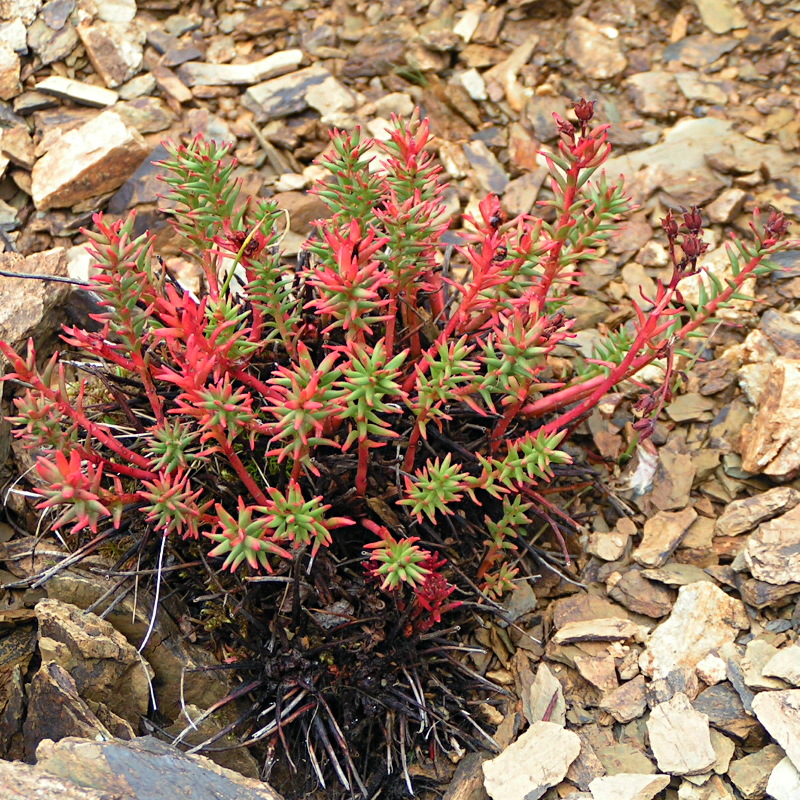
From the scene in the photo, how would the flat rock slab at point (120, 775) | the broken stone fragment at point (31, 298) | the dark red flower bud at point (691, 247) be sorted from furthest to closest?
the broken stone fragment at point (31, 298)
the dark red flower bud at point (691, 247)
the flat rock slab at point (120, 775)

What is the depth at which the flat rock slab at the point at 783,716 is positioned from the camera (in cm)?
236

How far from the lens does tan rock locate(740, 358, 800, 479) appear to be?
294 cm

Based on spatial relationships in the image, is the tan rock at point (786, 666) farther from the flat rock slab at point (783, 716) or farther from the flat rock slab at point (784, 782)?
the flat rock slab at point (784, 782)

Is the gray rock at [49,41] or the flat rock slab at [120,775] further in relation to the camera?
the gray rock at [49,41]

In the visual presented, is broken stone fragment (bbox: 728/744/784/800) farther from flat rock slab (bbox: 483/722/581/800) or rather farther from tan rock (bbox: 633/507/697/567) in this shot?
tan rock (bbox: 633/507/697/567)

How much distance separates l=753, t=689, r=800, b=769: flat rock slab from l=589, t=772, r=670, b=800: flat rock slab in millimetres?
317

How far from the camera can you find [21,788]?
2.00 meters

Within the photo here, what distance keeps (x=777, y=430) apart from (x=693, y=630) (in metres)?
0.75

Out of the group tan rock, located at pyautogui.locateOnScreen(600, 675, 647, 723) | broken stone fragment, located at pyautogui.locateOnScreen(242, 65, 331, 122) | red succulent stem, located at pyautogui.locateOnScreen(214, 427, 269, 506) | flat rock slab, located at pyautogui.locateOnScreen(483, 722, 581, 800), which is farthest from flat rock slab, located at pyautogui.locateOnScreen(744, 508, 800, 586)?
broken stone fragment, located at pyautogui.locateOnScreen(242, 65, 331, 122)

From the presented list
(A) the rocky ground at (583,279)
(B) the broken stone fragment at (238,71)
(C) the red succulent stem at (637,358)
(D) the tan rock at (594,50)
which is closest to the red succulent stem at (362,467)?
(C) the red succulent stem at (637,358)

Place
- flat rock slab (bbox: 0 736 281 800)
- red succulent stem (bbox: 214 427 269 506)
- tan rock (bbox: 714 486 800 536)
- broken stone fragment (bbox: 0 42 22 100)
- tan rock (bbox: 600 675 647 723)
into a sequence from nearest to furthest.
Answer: flat rock slab (bbox: 0 736 281 800)
red succulent stem (bbox: 214 427 269 506)
tan rock (bbox: 600 675 647 723)
tan rock (bbox: 714 486 800 536)
broken stone fragment (bbox: 0 42 22 100)

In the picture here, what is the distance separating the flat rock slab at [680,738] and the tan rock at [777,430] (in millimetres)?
856

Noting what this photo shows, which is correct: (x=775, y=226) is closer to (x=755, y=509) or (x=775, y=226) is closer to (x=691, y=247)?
(x=691, y=247)

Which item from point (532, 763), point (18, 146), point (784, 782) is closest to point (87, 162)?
point (18, 146)
